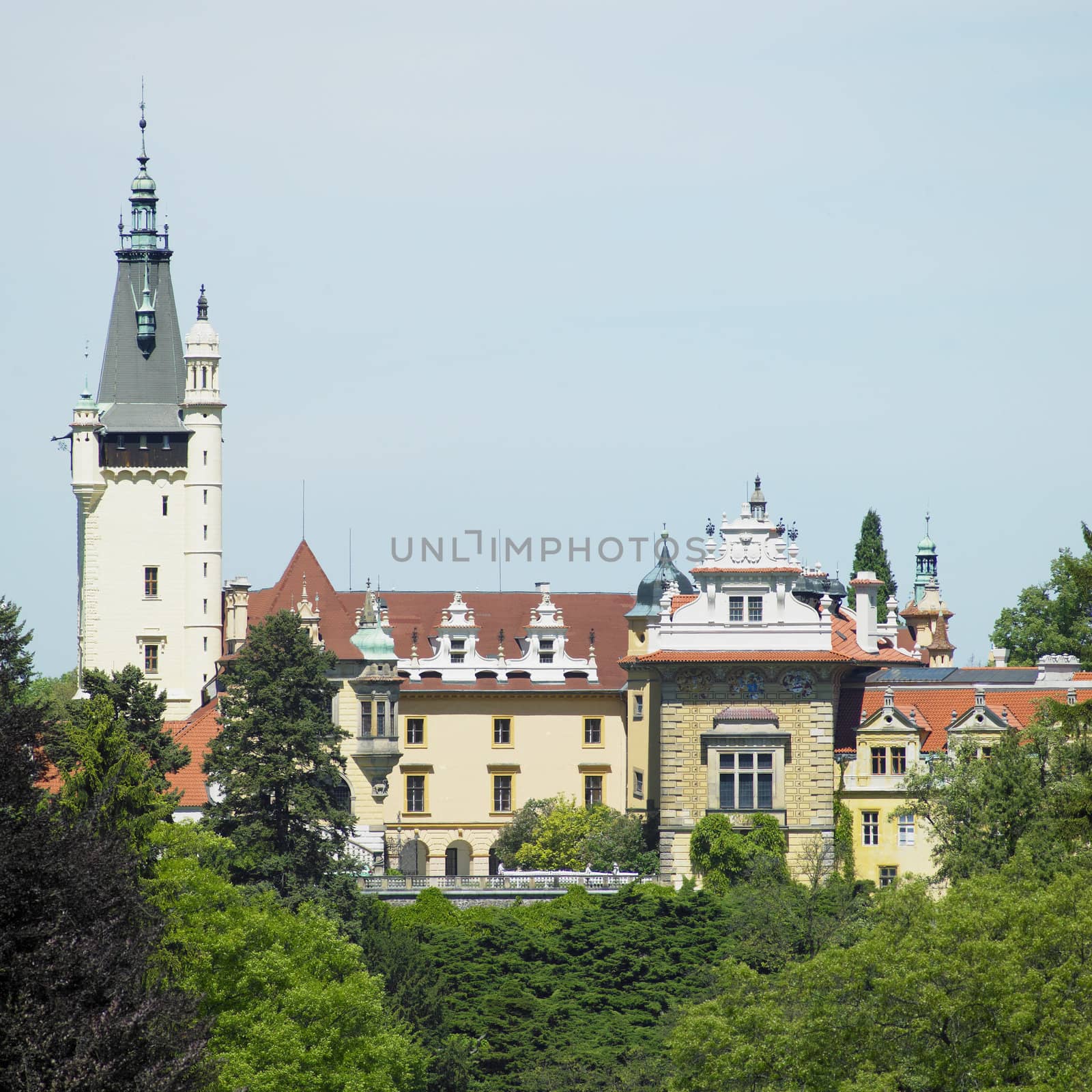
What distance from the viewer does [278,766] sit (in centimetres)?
6544

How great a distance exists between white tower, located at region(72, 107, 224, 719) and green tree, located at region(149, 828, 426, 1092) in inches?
1721

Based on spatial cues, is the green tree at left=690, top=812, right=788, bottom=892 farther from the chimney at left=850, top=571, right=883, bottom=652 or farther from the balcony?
the balcony

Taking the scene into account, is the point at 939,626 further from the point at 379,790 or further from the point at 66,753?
the point at 66,753

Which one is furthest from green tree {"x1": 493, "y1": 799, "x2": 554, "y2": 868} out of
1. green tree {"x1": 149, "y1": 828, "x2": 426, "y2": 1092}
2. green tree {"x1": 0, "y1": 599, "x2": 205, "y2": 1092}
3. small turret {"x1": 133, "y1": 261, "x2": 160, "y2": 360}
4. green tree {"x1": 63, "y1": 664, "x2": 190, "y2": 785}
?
green tree {"x1": 0, "y1": 599, "x2": 205, "y2": 1092}

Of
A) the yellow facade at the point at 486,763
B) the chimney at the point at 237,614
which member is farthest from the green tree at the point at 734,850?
the chimney at the point at 237,614

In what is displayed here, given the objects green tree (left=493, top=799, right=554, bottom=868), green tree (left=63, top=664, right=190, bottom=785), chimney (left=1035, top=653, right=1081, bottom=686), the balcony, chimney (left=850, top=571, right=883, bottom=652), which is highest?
chimney (left=850, top=571, right=883, bottom=652)

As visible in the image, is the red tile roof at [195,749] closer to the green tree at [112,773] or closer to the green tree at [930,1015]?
the green tree at [112,773]

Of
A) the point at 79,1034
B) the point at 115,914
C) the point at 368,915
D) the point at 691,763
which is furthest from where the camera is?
the point at 691,763

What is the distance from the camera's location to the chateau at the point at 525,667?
76.7 metres

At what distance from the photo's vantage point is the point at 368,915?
66375 millimetres

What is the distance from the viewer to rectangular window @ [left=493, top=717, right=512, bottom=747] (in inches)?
3553

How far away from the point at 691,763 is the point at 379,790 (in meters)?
12.4

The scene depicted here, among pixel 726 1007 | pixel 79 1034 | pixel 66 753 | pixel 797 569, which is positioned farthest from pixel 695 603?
pixel 79 1034

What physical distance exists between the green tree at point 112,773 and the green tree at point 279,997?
2576mm
